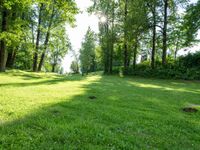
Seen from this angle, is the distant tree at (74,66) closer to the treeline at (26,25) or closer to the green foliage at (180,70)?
the treeline at (26,25)

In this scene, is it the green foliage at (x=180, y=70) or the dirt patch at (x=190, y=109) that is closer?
the dirt patch at (x=190, y=109)

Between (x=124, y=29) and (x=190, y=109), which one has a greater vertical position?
(x=124, y=29)

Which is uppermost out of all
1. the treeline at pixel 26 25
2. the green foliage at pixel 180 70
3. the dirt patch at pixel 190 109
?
the treeline at pixel 26 25

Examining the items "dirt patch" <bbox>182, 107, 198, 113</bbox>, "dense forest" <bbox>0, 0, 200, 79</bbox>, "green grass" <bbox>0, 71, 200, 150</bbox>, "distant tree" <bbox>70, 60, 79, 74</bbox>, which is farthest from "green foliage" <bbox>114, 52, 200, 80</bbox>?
"distant tree" <bbox>70, 60, 79, 74</bbox>

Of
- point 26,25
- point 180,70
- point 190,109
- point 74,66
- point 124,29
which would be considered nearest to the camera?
point 190,109

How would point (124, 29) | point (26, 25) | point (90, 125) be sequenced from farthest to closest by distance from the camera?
1. point (124, 29)
2. point (26, 25)
3. point (90, 125)

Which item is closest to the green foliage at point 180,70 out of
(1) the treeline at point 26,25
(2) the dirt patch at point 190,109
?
(1) the treeline at point 26,25

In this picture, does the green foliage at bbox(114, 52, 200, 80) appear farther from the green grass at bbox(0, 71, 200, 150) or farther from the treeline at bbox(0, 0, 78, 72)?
the green grass at bbox(0, 71, 200, 150)

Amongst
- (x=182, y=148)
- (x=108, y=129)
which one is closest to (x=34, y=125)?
(x=108, y=129)

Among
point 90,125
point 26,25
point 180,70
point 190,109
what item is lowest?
point 190,109

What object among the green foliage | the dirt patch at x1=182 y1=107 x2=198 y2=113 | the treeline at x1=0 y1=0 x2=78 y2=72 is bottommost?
the dirt patch at x1=182 y1=107 x2=198 y2=113

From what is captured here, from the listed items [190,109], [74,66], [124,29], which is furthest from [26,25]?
[74,66]

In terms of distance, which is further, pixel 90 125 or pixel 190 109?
pixel 190 109

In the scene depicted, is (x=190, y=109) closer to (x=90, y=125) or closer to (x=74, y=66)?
(x=90, y=125)
